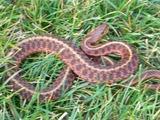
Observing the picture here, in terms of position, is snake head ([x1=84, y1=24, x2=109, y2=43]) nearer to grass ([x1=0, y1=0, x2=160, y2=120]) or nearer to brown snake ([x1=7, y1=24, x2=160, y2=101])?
brown snake ([x1=7, y1=24, x2=160, y2=101])

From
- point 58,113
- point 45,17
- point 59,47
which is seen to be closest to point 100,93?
point 58,113

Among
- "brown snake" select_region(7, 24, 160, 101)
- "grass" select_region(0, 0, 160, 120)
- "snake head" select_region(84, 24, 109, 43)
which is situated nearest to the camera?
"grass" select_region(0, 0, 160, 120)

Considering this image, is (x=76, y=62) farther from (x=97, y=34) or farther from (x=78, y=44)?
(x=97, y=34)

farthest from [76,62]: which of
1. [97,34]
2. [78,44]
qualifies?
[97,34]

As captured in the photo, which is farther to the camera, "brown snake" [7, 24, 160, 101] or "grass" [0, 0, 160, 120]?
"brown snake" [7, 24, 160, 101]

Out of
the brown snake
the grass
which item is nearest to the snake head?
the brown snake

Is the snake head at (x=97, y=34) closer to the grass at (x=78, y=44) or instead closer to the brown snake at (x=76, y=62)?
the brown snake at (x=76, y=62)

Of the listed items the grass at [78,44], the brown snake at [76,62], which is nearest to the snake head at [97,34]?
the brown snake at [76,62]
